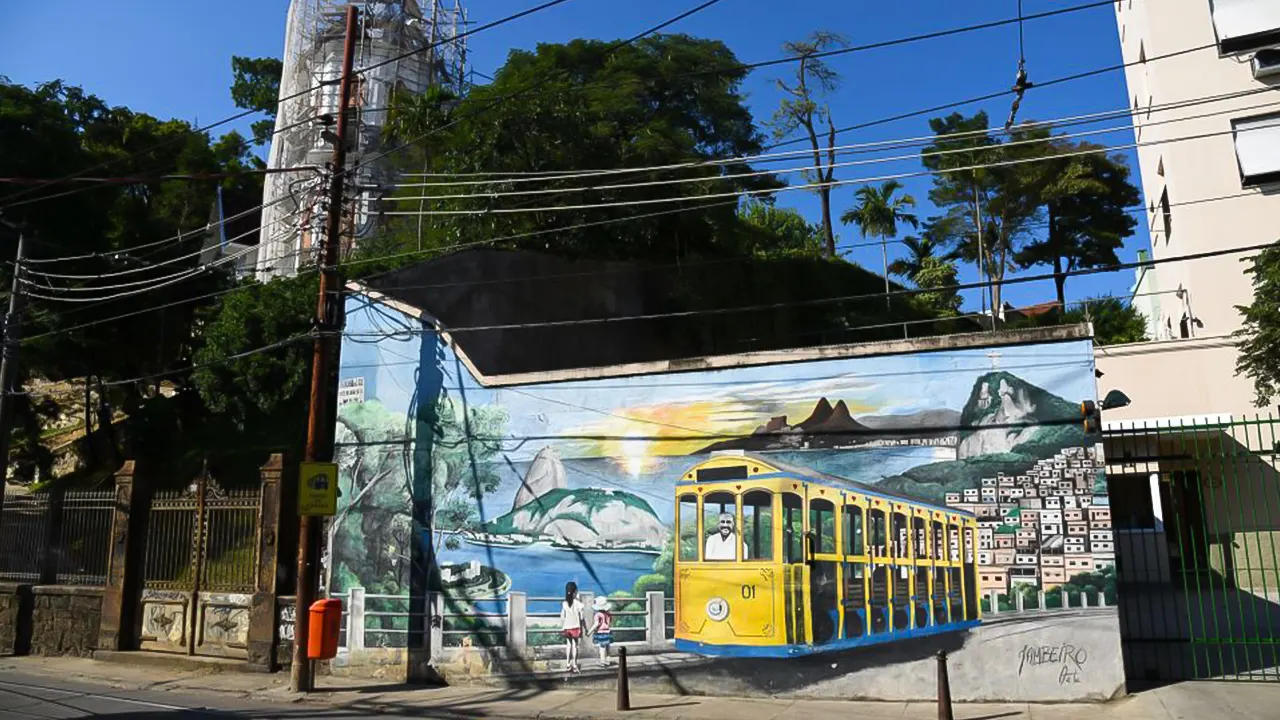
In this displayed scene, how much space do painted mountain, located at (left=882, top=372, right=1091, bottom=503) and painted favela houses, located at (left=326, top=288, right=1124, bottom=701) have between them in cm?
3

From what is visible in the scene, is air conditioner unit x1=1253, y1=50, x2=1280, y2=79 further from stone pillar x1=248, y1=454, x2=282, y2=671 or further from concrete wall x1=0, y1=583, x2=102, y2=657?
concrete wall x1=0, y1=583, x2=102, y2=657

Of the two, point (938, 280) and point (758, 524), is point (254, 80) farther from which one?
point (758, 524)

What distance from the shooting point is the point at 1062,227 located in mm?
35562

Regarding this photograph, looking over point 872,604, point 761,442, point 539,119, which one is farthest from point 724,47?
point 872,604

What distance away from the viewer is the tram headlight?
1160 cm

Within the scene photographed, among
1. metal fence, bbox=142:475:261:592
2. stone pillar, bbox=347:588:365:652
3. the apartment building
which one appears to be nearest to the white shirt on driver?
stone pillar, bbox=347:588:365:652

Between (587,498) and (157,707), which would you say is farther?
(587,498)

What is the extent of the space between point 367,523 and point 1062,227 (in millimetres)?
31458

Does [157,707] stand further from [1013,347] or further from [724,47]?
[724,47]

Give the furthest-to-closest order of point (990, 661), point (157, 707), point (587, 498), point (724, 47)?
1. point (724, 47)
2. point (587, 498)
3. point (157, 707)
4. point (990, 661)

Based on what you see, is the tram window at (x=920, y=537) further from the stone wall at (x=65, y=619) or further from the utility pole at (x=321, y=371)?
the stone wall at (x=65, y=619)

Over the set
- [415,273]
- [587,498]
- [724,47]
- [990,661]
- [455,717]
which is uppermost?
[724,47]

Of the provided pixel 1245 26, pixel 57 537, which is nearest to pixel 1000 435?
pixel 1245 26

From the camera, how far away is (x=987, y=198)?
36562 mm
